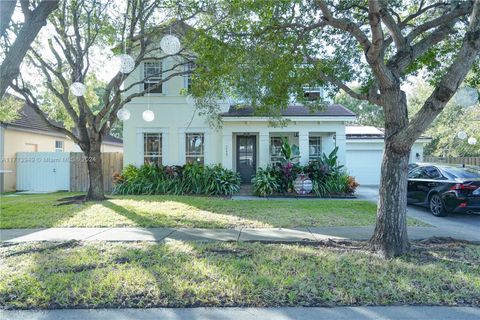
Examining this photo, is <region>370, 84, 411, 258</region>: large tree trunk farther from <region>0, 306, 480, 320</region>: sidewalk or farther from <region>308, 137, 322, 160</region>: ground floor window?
<region>308, 137, 322, 160</region>: ground floor window

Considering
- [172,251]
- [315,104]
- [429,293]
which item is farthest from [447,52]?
[172,251]

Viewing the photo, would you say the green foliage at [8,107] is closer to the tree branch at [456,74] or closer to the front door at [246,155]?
the front door at [246,155]

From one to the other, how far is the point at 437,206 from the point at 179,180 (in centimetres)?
991

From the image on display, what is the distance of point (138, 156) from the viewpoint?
647 inches

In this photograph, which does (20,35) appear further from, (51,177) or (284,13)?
(51,177)

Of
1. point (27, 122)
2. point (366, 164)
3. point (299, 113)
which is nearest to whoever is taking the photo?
point (299, 113)

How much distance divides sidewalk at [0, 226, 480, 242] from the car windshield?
9.81ft

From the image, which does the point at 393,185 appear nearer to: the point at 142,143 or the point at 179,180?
the point at 179,180

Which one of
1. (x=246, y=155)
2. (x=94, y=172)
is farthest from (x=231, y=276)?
(x=246, y=155)

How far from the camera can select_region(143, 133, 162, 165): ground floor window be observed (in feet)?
54.4

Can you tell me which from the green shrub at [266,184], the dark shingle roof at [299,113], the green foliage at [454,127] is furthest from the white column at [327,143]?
the green foliage at [454,127]

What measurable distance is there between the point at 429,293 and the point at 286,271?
5.85ft

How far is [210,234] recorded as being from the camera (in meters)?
7.40

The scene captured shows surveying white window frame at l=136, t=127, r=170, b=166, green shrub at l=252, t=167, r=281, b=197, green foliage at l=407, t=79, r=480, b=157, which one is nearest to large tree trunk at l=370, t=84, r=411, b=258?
green shrub at l=252, t=167, r=281, b=197
